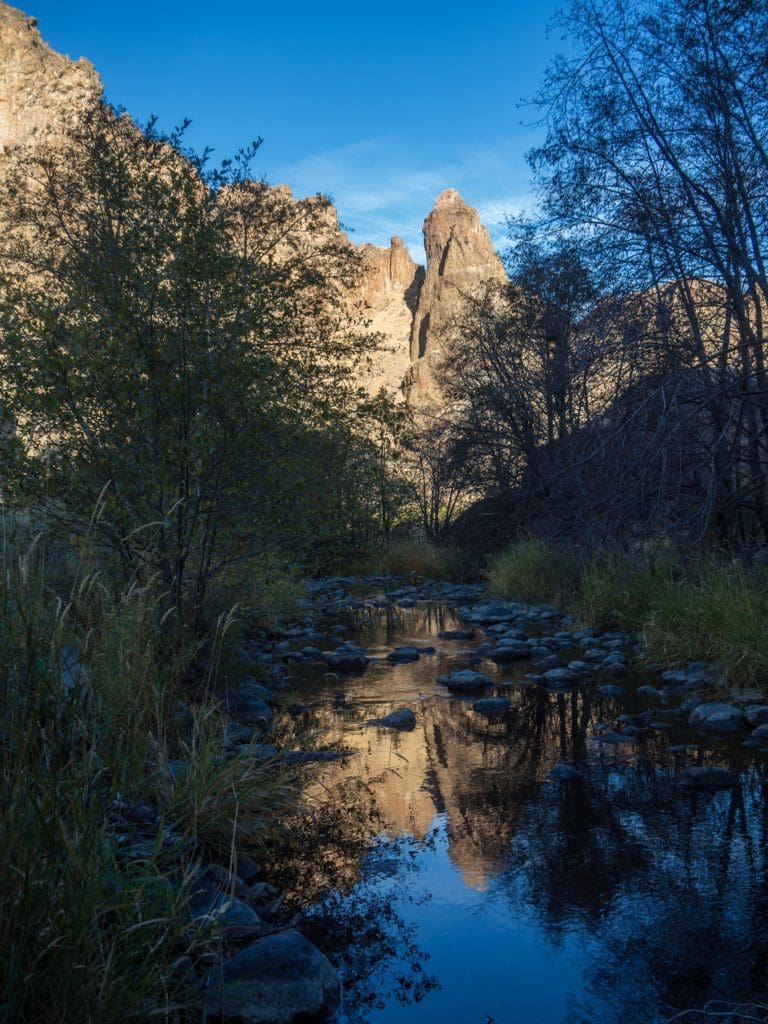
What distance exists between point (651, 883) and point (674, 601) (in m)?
5.45

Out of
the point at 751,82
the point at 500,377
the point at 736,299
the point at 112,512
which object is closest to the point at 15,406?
the point at 112,512

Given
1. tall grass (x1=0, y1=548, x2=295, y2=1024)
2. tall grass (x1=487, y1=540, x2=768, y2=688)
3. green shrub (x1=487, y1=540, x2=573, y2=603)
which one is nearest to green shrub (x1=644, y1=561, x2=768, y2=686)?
tall grass (x1=487, y1=540, x2=768, y2=688)

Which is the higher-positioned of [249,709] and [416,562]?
[416,562]

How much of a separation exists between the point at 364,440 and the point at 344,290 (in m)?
2.48

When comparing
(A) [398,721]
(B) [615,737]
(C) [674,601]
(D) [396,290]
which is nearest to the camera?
(B) [615,737]

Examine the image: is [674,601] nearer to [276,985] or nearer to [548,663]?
[548,663]

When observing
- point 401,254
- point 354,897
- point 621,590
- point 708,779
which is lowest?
point 354,897

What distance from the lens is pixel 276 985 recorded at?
2.86 metres

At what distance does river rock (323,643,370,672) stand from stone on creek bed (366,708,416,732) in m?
2.40

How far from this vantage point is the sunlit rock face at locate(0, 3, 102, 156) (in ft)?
137

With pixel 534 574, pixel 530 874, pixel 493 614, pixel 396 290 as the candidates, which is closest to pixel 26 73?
pixel 396 290

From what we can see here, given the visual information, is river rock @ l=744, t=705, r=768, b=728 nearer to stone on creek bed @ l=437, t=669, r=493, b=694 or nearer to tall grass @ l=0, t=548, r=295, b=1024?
stone on creek bed @ l=437, t=669, r=493, b=694

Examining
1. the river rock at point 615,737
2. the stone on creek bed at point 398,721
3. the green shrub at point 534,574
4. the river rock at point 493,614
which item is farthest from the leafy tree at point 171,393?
the green shrub at point 534,574

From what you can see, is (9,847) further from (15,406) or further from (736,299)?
(736,299)
